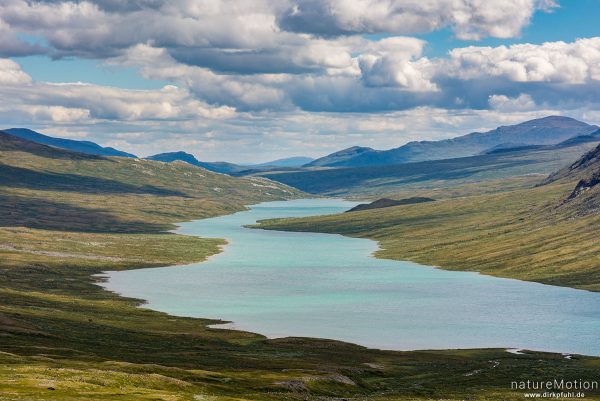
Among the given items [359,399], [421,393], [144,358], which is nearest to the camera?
[359,399]

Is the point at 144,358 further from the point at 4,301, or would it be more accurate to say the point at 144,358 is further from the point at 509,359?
the point at 4,301

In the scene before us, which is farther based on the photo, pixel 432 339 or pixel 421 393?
pixel 432 339

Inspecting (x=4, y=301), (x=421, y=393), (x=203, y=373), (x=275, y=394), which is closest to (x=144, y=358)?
(x=203, y=373)

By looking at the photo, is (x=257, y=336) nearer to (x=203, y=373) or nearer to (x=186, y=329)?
(x=186, y=329)

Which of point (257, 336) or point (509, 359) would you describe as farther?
point (257, 336)

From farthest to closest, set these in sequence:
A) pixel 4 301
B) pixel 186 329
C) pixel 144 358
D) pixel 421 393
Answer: pixel 4 301 → pixel 186 329 → pixel 144 358 → pixel 421 393

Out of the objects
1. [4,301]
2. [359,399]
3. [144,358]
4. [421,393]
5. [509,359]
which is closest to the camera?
[359,399]

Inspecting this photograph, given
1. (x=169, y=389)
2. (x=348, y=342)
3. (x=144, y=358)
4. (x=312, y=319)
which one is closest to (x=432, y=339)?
(x=348, y=342)

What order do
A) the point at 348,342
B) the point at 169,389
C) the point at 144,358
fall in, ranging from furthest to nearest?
1. the point at 348,342
2. the point at 144,358
3. the point at 169,389
